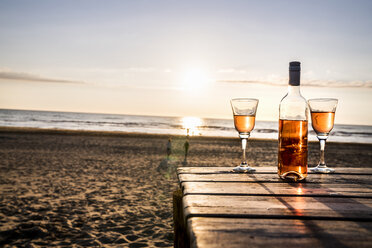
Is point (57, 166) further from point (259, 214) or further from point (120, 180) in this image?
point (259, 214)

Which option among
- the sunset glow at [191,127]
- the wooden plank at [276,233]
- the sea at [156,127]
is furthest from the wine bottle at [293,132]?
the sea at [156,127]

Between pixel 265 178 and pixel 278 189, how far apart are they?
0.28 meters

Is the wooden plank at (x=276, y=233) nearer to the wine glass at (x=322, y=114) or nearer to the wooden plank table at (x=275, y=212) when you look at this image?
the wooden plank table at (x=275, y=212)

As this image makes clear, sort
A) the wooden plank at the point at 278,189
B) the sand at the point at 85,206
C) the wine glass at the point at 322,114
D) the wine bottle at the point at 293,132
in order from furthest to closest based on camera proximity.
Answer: the sand at the point at 85,206 → the wine glass at the point at 322,114 → the wine bottle at the point at 293,132 → the wooden plank at the point at 278,189

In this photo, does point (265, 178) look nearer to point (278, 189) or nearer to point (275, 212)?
point (278, 189)

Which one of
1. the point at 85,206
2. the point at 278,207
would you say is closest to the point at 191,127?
the point at 85,206

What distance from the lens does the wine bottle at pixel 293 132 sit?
152 cm

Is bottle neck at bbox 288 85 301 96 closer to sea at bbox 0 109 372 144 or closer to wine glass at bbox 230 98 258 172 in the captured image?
wine glass at bbox 230 98 258 172

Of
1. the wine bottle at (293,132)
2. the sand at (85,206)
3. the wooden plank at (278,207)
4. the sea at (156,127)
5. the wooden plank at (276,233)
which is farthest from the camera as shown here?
the sea at (156,127)

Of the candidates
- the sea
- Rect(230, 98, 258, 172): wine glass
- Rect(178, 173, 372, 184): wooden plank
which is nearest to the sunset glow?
the sea

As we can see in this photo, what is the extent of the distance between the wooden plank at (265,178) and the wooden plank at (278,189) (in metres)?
0.09

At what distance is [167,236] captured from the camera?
4430 millimetres

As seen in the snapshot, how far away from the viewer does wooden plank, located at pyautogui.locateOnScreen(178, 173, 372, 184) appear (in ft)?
5.03

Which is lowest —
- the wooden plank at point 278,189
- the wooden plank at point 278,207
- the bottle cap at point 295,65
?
the wooden plank at point 278,189
